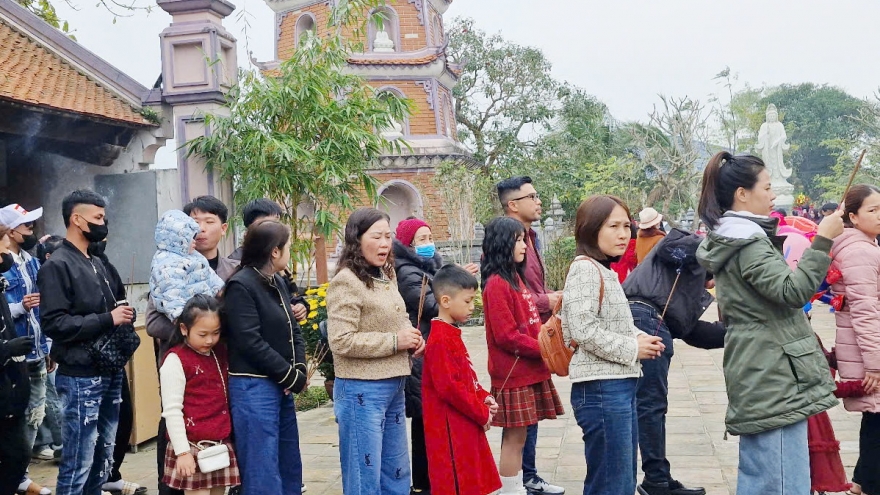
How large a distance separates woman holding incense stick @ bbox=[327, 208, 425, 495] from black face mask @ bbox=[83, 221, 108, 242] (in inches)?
55.0

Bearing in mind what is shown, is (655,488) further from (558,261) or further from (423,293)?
(558,261)

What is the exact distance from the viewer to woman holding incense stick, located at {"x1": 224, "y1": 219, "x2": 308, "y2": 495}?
148 inches

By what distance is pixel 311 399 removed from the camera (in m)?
7.86

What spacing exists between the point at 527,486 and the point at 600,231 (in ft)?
6.33

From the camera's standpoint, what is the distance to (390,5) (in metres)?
25.0

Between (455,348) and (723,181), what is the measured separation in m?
1.40

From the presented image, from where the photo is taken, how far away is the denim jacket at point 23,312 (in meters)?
5.12

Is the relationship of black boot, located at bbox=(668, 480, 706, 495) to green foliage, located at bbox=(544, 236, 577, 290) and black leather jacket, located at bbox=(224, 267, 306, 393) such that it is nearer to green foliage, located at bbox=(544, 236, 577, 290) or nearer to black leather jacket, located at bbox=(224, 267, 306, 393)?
black leather jacket, located at bbox=(224, 267, 306, 393)

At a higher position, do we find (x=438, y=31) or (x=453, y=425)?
(x=438, y=31)

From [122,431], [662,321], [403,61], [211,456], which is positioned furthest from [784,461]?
[403,61]

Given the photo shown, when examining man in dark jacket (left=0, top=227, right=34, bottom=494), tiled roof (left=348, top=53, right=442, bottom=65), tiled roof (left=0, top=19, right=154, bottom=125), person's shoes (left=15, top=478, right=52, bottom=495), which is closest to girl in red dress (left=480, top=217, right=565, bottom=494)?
man in dark jacket (left=0, top=227, right=34, bottom=494)

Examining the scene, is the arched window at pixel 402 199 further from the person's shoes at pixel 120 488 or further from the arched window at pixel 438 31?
the person's shoes at pixel 120 488

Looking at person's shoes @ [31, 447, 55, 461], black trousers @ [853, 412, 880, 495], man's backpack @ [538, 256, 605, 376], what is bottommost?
person's shoes @ [31, 447, 55, 461]

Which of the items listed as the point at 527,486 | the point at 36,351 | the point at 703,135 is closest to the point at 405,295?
the point at 527,486
